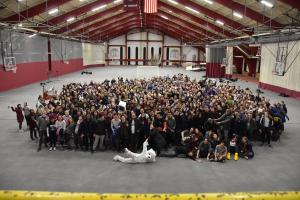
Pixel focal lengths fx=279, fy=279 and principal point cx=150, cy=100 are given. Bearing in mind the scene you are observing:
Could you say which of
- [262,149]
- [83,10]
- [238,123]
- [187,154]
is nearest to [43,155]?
[187,154]

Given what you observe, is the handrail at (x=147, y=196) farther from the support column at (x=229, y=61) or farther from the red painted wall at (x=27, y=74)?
the support column at (x=229, y=61)

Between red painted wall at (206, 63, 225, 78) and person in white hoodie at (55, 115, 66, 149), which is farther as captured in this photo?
red painted wall at (206, 63, 225, 78)

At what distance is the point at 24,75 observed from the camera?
31.2 metres

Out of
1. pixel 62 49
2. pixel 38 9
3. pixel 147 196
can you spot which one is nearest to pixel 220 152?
pixel 147 196

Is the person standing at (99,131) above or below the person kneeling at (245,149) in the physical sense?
above

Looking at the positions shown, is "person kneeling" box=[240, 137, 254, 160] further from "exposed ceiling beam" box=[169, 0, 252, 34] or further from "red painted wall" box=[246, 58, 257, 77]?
"red painted wall" box=[246, 58, 257, 77]

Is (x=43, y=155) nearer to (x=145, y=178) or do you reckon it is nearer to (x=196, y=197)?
(x=145, y=178)

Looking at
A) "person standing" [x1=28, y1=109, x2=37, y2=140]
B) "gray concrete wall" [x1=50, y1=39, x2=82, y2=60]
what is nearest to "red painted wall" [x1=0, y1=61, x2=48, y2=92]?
"gray concrete wall" [x1=50, y1=39, x2=82, y2=60]

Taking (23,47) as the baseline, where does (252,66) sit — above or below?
below

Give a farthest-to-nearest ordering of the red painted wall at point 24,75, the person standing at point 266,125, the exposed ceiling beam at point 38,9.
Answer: the red painted wall at point 24,75 → the exposed ceiling beam at point 38,9 → the person standing at point 266,125

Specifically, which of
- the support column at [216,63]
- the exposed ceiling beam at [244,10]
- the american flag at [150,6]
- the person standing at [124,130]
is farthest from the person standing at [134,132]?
the support column at [216,63]

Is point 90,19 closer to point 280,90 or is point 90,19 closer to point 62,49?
point 62,49

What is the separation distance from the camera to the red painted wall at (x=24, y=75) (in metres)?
26.9

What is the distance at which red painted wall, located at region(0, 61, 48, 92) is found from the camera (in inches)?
1060
